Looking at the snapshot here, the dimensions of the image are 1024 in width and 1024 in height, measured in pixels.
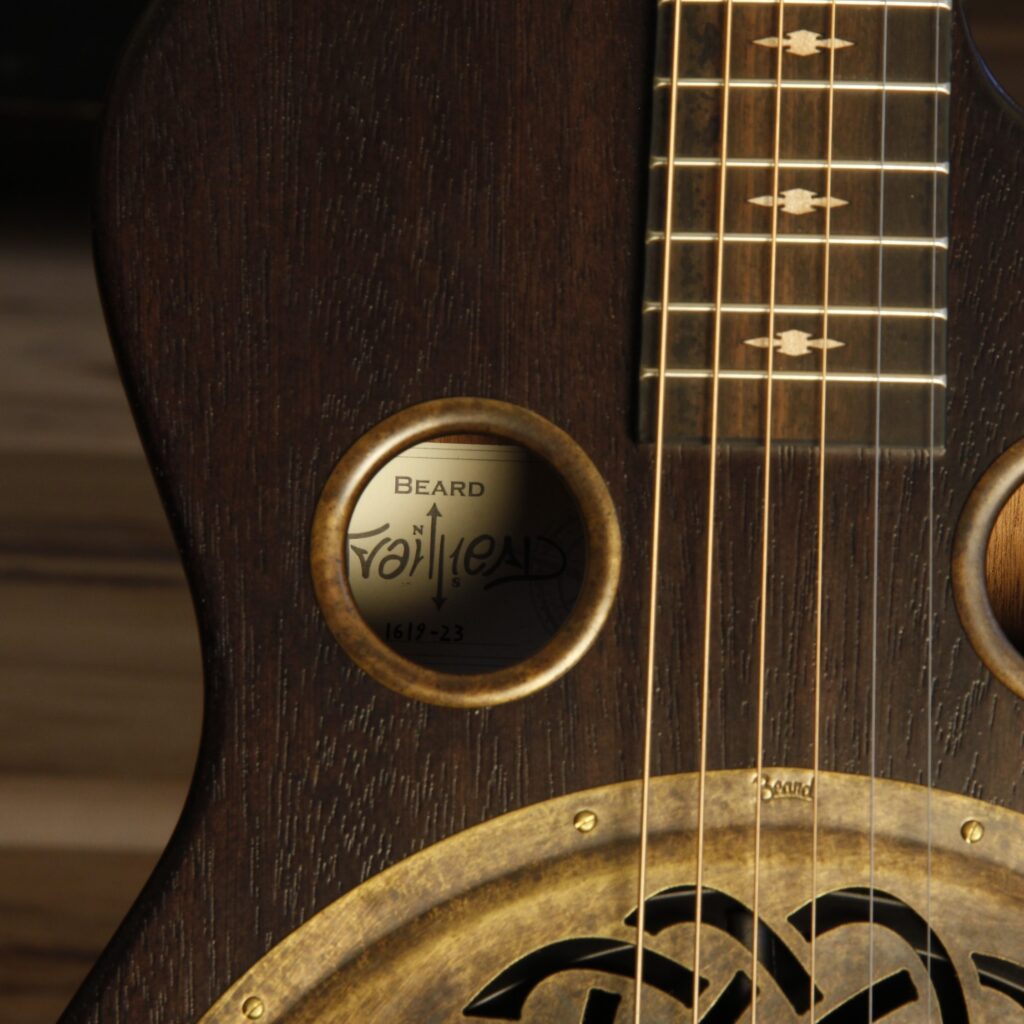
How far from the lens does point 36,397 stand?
0.94 metres

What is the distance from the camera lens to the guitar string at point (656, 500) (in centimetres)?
50

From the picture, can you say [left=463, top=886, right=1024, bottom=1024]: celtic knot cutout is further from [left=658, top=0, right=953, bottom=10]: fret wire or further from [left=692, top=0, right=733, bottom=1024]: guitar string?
[left=658, top=0, right=953, bottom=10]: fret wire

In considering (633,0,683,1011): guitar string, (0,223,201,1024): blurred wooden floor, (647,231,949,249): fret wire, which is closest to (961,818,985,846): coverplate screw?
(633,0,683,1011): guitar string

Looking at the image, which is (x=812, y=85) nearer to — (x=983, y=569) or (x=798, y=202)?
(x=798, y=202)

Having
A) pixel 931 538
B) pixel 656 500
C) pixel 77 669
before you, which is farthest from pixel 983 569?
pixel 77 669

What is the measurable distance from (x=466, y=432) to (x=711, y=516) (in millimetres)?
101

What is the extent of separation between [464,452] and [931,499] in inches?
7.8

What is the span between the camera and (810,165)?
0.55m

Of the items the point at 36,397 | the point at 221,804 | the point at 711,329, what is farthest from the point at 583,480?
the point at 36,397

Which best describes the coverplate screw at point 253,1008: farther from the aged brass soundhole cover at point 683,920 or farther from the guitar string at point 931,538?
the guitar string at point 931,538

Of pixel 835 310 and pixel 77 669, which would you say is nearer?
pixel 835 310

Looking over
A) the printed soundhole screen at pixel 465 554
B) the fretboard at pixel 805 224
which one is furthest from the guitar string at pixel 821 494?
the printed soundhole screen at pixel 465 554

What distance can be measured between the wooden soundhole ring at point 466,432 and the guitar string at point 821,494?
77 millimetres

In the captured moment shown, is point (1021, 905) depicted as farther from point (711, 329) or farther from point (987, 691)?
point (711, 329)
